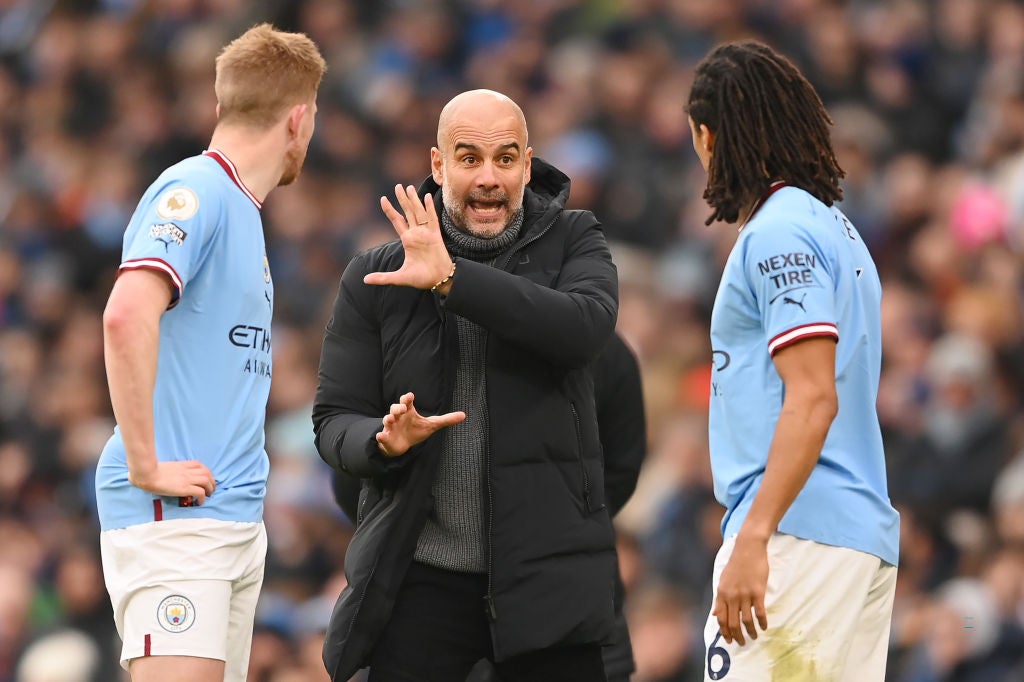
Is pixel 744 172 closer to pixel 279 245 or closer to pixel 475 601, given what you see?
pixel 475 601

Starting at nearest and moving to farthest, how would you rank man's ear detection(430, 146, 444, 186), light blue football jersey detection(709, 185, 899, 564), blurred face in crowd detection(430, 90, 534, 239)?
→ light blue football jersey detection(709, 185, 899, 564)
blurred face in crowd detection(430, 90, 534, 239)
man's ear detection(430, 146, 444, 186)

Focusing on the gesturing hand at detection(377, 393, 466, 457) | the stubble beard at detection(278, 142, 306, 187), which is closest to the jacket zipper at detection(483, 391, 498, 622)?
the gesturing hand at detection(377, 393, 466, 457)

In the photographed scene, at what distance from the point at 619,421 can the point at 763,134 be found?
5.33 ft

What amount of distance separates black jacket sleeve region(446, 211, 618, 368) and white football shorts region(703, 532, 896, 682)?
635 millimetres

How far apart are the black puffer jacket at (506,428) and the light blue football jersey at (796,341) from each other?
39cm

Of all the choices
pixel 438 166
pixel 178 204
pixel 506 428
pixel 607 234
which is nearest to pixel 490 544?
pixel 506 428

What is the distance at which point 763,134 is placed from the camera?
12.9ft

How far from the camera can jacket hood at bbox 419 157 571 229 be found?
14.1ft

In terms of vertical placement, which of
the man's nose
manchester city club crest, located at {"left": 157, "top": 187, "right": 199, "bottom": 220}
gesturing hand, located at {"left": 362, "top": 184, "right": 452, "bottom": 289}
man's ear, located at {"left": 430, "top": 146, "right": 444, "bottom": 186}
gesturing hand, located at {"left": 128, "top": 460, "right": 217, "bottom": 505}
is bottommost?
gesturing hand, located at {"left": 128, "top": 460, "right": 217, "bottom": 505}

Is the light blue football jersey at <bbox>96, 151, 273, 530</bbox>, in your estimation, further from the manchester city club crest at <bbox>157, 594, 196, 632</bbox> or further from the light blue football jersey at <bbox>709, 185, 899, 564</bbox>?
the light blue football jersey at <bbox>709, 185, 899, 564</bbox>

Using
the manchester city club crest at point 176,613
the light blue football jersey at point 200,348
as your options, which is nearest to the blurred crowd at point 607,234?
the light blue football jersey at point 200,348

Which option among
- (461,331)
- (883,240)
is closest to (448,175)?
(461,331)

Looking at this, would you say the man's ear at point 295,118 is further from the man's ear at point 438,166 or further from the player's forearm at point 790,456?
the player's forearm at point 790,456

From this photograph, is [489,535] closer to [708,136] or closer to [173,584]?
[173,584]
